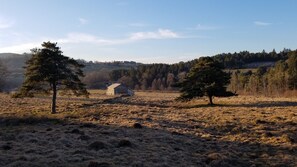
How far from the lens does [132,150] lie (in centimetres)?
1872

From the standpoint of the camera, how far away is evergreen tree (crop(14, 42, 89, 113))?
43.8 meters

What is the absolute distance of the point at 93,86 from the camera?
180 m

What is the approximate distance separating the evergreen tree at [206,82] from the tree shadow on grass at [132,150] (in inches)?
1056

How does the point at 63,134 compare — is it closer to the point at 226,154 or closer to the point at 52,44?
the point at 226,154

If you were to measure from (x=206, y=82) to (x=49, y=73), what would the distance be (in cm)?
2140

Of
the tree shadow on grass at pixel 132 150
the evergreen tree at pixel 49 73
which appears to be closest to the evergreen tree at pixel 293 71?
the evergreen tree at pixel 49 73

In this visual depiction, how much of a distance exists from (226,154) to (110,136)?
7590mm

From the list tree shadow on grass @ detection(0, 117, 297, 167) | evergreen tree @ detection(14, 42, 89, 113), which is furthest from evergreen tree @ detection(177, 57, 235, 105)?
tree shadow on grass @ detection(0, 117, 297, 167)

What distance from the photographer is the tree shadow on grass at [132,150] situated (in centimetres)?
1638

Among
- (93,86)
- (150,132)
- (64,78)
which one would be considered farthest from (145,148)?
(93,86)

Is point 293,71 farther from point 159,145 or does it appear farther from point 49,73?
point 159,145

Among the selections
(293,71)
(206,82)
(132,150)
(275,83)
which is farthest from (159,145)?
(293,71)

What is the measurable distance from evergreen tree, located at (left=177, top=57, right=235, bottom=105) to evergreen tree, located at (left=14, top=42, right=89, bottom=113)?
15.1 m

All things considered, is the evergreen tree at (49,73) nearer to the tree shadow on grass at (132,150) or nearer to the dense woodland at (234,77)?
the tree shadow on grass at (132,150)
